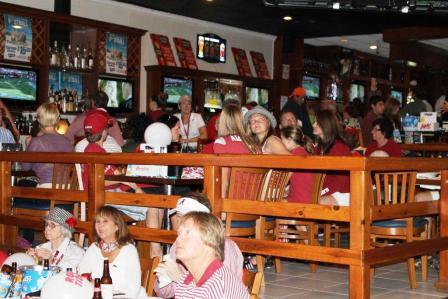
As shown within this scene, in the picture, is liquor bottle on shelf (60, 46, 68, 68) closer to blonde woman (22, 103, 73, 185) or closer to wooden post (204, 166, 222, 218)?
blonde woman (22, 103, 73, 185)

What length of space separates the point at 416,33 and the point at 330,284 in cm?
730

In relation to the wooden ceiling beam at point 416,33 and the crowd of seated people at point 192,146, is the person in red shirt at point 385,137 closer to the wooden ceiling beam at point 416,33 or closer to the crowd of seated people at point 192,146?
the crowd of seated people at point 192,146

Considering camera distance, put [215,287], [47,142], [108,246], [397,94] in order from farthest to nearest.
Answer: [397,94] < [47,142] < [108,246] < [215,287]

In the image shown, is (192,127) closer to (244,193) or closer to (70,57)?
(70,57)

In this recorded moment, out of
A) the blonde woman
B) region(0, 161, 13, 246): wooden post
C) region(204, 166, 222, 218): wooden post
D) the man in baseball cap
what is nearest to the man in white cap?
region(204, 166, 222, 218): wooden post

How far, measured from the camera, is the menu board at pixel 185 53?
11.9 metres

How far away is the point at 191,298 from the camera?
104 inches

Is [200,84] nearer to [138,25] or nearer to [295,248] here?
[138,25]

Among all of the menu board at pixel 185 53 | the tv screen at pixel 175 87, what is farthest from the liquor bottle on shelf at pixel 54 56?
the menu board at pixel 185 53

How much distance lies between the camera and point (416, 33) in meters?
11.9

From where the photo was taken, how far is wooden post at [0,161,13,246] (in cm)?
624

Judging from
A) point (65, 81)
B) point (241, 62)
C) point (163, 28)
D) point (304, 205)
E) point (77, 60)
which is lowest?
point (304, 205)

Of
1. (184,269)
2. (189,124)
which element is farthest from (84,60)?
(184,269)

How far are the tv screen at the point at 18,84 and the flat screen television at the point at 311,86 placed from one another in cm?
666
